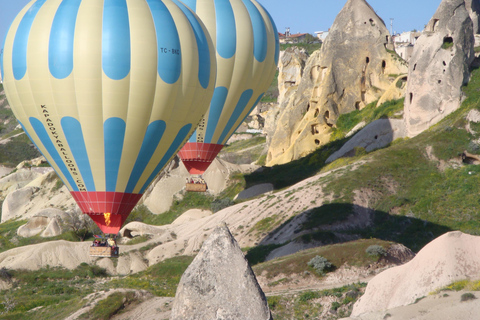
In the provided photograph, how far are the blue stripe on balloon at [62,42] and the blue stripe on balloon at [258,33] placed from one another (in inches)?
615

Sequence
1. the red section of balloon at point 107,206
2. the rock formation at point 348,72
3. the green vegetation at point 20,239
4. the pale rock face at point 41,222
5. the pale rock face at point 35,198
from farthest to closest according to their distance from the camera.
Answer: the pale rock face at point 35,198 < the rock formation at point 348,72 < the pale rock face at point 41,222 < the green vegetation at point 20,239 < the red section of balloon at point 107,206

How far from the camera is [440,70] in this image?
47.5 m

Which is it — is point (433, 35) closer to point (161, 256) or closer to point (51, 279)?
point (161, 256)

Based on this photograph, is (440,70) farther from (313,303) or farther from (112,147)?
(112,147)

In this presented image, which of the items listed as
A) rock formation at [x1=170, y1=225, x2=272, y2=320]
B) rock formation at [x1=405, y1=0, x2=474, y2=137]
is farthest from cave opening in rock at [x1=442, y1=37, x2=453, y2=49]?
rock formation at [x1=170, y1=225, x2=272, y2=320]

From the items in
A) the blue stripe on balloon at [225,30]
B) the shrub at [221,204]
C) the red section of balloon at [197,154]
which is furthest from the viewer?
the shrub at [221,204]

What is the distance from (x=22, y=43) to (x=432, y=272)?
2023 centimetres

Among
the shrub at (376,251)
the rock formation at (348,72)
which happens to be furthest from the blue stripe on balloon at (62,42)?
the rock formation at (348,72)

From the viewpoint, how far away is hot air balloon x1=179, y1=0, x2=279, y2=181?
42.7 meters

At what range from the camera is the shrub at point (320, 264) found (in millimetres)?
31203

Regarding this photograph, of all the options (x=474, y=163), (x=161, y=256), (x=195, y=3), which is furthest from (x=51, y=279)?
(x=474, y=163)

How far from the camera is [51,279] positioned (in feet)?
140

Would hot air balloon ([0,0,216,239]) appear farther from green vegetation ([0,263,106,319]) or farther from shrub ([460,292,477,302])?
shrub ([460,292,477,302])

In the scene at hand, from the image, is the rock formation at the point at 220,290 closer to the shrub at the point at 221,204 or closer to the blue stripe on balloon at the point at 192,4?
the blue stripe on balloon at the point at 192,4
